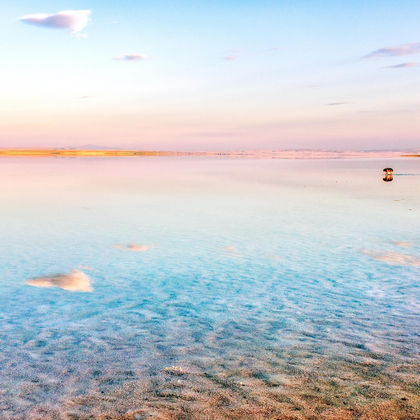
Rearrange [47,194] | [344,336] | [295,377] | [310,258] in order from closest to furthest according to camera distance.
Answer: [295,377], [344,336], [310,258], [47,194]

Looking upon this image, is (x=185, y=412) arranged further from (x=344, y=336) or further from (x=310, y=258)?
(x=310, y=258)

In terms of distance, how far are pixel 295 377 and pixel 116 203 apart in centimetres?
2141

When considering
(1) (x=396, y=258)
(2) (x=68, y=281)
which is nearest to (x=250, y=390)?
(2) (x=68, y=281)

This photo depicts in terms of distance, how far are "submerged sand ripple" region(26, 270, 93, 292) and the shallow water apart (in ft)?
0.24

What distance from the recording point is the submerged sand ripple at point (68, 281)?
35.5 feet

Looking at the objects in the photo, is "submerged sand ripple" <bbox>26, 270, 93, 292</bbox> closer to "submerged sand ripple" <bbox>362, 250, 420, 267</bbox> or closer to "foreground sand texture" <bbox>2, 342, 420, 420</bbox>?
"foreground sand texture" <bbox>2, 342, 420, 420</bbox>

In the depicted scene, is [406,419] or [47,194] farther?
[47,194]

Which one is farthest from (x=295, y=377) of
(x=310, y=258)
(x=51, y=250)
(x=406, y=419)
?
(x=51, y=250)

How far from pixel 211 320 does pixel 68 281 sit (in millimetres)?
4361

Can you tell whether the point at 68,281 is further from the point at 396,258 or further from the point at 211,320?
the point at 396,258

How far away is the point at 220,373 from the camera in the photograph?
21.1 feet

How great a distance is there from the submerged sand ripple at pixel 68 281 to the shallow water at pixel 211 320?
7 centimetres

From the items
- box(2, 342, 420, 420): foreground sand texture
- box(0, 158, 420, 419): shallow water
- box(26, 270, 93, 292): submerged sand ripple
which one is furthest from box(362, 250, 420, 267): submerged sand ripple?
box(26, 270, 93, 292): submerged sand ripple

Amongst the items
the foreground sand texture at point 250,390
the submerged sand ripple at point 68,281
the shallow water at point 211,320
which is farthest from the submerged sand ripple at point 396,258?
the submerged sand ripple at point 68,281
